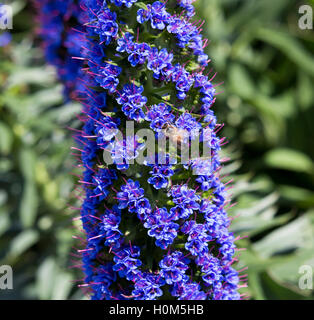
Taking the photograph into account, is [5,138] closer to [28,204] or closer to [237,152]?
[28,204]

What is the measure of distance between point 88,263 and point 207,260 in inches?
27.5

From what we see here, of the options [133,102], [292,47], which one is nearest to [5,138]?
[133,102]

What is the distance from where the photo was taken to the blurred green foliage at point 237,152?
379 cm

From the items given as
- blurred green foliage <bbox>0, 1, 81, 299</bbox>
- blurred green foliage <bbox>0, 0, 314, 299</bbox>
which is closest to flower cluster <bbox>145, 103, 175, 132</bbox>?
blurred green foliage <bbox>0, 0, 314, 299</bbox>

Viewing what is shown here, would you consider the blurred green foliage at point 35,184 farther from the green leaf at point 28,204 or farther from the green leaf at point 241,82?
the green leaf at point 241,82

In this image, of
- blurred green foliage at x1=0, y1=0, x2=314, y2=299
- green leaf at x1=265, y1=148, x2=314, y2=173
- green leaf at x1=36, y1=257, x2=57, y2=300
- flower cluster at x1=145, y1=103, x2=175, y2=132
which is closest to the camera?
flower cluster at x1=145, y1=103, x2=175, y2=132

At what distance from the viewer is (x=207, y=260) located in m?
2.19

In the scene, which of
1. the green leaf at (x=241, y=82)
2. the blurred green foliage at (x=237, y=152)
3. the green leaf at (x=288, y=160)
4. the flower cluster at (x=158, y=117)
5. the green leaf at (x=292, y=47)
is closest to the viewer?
the flower cluster at (x=158, y=117)

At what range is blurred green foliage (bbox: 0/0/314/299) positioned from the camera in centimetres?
379

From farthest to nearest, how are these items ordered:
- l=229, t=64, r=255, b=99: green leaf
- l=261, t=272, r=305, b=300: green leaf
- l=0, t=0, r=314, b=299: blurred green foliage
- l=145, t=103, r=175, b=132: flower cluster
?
l=229, t=64, r=255, b=99: green leaf, l=0, t=0, r=314, b=299: blurred green foliage, l=261, t=272, r=305, b=300: green leaf, l=145, t=103, r=175, b=132: flower cluster

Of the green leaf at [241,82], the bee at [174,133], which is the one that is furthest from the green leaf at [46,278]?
the green leaf at [241,82]

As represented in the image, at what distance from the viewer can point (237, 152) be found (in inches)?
188

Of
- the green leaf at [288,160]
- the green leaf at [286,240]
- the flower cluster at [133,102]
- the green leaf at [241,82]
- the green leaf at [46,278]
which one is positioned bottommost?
the green leaf at [46,278]

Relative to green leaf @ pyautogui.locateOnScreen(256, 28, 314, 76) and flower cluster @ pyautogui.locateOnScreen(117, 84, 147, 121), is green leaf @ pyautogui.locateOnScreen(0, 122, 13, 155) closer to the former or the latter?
flower cluster @ pyautogui.locateOnScreen(117, 84, 147, 121)
